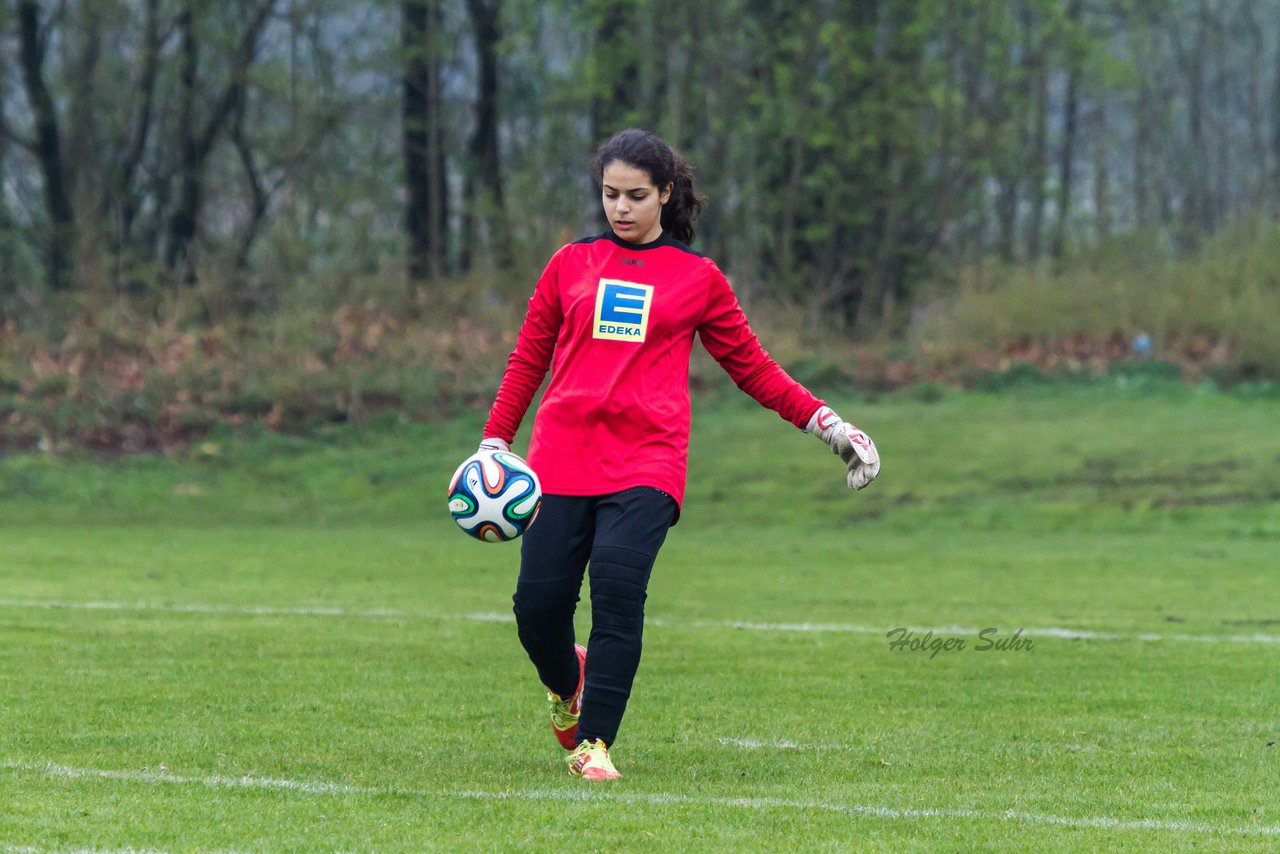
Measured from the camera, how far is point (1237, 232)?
27.8 m

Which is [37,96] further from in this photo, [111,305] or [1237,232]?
[1237,232]

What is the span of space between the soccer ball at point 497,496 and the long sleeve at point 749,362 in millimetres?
800

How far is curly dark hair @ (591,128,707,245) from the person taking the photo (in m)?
6.38

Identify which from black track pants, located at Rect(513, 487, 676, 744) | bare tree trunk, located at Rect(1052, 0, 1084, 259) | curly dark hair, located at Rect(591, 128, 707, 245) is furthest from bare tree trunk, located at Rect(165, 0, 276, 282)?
black track pants, located at Rect(513, 487, 676, 744)

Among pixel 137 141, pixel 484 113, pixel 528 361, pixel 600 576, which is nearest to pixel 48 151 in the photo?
pixel 137 141

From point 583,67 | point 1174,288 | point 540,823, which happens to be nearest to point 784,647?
point 540,823

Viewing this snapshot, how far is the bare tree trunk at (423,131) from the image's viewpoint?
32094 mm

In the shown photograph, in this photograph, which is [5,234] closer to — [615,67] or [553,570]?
[615,67]

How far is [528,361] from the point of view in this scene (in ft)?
21.7

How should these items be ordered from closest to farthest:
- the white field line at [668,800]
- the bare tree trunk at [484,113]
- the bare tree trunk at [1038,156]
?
the white field line at [668,800]
the bare tree trunk at [484,113]
the bare tree trunk at [1038,156]

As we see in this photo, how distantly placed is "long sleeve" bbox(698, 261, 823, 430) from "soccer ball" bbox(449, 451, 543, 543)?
2.62ft

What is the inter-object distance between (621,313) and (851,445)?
2.92 feet

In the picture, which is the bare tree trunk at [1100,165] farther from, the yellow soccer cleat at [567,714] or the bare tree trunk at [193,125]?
the yellow soccer cleat at [567,714]

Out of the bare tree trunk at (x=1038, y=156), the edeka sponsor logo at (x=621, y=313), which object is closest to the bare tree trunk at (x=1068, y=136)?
the bare tree trunk at (x=1038, y=156)
